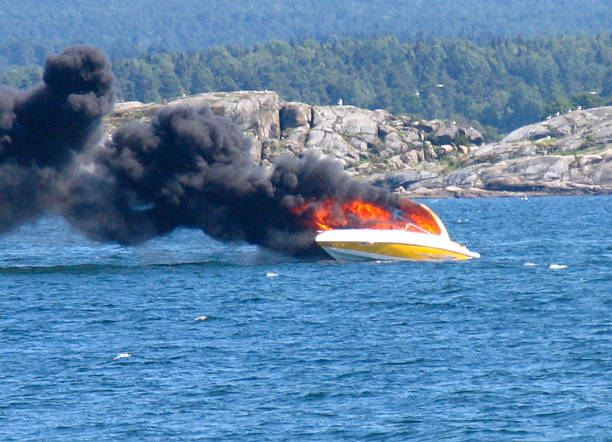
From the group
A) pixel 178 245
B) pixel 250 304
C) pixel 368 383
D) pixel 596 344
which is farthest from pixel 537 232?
pixel 368 383

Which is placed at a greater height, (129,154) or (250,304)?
(129,154)

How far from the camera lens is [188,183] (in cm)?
7319

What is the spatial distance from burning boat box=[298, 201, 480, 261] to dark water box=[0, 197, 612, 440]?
1110 millimetres

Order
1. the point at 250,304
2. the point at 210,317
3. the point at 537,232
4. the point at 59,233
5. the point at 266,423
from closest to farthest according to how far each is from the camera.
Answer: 1. the point at 266,423
2. the point at 210,317
3. the point at 250,304
4. the point at 537,232
5. the point at 59,233

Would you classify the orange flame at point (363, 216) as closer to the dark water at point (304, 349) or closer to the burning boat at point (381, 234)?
the burning boat at point (381, 234)

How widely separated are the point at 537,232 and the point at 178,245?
3314 cm

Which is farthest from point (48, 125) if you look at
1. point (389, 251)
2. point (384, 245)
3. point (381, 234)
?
point (389, 251)


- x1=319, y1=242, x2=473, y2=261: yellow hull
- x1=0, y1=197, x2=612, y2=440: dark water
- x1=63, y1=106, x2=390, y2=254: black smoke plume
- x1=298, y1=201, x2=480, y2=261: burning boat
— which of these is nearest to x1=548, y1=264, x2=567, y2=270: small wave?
x1=0, y1=197, x2=612, y2=440: dark water

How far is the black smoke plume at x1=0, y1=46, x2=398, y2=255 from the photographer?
71.8m

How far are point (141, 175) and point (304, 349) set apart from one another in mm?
29042

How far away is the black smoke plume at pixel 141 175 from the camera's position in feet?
235

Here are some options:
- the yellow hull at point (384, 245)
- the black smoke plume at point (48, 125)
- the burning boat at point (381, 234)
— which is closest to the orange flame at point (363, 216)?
the burning boat at point (381, 234)

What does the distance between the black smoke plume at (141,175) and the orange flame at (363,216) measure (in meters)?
0.43

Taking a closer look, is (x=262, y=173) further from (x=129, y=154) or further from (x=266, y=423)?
(x=266, y=423)
